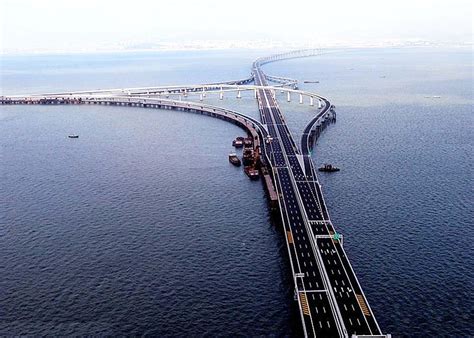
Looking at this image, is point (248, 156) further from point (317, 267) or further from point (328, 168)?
point (317, 267)

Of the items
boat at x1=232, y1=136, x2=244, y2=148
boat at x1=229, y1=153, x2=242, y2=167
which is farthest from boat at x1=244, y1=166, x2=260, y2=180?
boat at x1=232, y1=136, x2=244, y2=148

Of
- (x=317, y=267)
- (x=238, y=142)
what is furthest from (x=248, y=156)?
(x=317, y=267)

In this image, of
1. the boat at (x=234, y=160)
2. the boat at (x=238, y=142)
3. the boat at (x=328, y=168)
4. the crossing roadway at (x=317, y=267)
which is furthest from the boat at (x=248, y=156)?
the boat at (x=328, y=168)

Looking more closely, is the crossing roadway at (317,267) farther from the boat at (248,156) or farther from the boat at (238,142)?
the boat at (238,142)

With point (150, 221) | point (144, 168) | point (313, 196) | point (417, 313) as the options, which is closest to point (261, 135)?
point (144, 168)

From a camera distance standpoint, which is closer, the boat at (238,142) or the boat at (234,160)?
the boat at (234,160)
